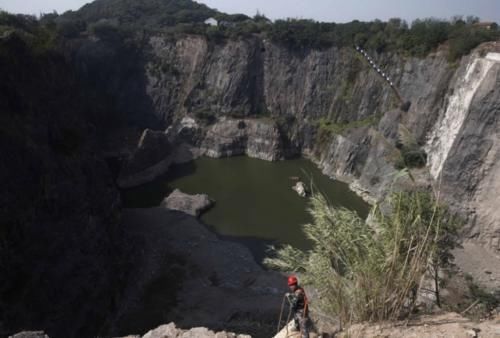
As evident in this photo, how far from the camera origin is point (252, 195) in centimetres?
3953

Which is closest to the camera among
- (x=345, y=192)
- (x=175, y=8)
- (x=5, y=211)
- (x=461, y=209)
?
(x=5, y=211)

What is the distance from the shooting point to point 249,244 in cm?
3058

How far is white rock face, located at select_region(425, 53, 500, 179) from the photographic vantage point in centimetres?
2986

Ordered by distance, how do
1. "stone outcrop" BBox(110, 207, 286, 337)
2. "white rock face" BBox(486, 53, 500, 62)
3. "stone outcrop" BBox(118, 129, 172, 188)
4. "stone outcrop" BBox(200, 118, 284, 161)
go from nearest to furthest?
"stone outcrop" BBox(110, 207, 286, 337)
"white rock face" BBox(486, 53, 500, 62)
"stone outcrop" BBox(118, 129, 172, 188)
"stone outcrop" BBox(200, 118, 284, 161)

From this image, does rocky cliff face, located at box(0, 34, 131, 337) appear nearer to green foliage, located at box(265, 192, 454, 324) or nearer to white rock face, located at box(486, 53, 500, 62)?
green foliage, located at box(265, 192, 454, 324)

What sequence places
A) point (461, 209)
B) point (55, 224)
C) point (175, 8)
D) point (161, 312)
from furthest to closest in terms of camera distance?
point (175, 8)
point (461, 209)
point (161, 312)
point (55, 224)

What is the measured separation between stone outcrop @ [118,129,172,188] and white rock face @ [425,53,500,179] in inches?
1072

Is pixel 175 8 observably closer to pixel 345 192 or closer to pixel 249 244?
pixel 345 192

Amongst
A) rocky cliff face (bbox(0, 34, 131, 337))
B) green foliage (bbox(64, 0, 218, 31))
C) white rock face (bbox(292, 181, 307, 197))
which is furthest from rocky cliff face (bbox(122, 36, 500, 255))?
rocky cliff face (bbox(0, 34, 131, 337))

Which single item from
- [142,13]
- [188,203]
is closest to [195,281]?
[188,203]

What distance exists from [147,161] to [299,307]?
35.7 metres

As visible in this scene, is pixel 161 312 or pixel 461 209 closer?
pixel 161 312

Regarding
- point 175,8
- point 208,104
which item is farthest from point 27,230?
point 175,8

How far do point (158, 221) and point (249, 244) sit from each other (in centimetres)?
762
